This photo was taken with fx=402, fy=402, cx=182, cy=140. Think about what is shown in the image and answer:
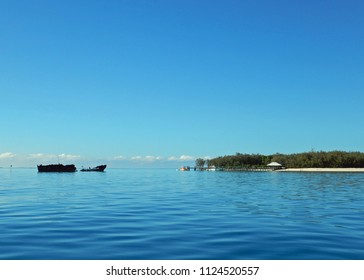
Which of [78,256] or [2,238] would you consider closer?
[78,256]

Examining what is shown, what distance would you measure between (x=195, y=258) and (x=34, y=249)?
5.54 m

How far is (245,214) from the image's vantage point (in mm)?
23781

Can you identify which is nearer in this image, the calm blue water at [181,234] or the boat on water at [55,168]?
the calm blue water at [181,234]

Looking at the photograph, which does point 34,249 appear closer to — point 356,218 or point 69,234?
point 69,234

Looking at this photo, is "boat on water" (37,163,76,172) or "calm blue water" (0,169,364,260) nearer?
"calm blue water" (0,169,364,260)

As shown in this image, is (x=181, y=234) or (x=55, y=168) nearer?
(x=181, y=234)

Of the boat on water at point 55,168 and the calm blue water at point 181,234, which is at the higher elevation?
the boat on water at point 55,168

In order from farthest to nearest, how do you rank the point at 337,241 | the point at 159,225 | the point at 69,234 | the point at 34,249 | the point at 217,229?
the point at 159,225 → the point at 217,229 → the point at 69,234 → the point at 337,241 → the point at 34,249

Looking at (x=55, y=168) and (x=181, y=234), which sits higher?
(x=55, y=168)

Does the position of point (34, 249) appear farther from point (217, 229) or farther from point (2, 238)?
point (217, 229)

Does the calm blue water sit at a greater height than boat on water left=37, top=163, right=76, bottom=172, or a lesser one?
lesser
